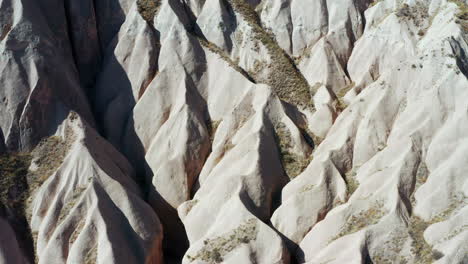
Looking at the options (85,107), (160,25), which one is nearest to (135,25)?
(160,25)

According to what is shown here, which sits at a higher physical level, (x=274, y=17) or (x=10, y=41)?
(x=10, y=41)

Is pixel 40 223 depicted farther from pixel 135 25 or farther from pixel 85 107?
pixel 135 25

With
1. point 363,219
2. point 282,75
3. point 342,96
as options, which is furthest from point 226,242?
point 282,75

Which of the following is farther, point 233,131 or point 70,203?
point 233,131

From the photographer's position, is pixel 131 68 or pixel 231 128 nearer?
pixel 231 128

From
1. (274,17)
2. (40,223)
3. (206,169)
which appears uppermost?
(274,17)

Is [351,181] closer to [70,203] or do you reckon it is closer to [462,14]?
[462,14]

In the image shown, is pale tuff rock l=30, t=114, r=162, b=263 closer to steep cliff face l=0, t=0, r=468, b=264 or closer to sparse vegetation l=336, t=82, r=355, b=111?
steep cliff face l=0, t=0, r=468, b=264
